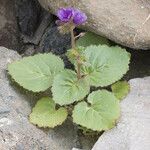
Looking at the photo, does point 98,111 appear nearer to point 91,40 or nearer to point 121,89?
point 121,89

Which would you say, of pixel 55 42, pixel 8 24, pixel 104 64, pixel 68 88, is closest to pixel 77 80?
pixel 68 88

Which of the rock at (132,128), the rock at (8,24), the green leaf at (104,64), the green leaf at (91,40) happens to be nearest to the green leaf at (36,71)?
the green leaf at (104,64)

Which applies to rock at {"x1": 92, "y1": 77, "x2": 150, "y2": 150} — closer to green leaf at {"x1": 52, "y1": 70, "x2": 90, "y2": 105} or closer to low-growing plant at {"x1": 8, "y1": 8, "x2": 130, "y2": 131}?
low-growing plant at {"x1": 8, "y1": 8, "x2": 130, "y2": 131}

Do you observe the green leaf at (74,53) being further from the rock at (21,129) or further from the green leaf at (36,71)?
the rock at (21,129)

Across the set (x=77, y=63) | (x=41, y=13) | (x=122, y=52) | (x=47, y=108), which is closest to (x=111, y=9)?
(x=122, y=52)

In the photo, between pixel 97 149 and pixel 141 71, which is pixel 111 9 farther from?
pixel 97 149

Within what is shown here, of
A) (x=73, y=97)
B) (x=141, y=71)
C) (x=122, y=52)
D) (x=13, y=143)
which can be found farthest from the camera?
(x=141, y=71)
